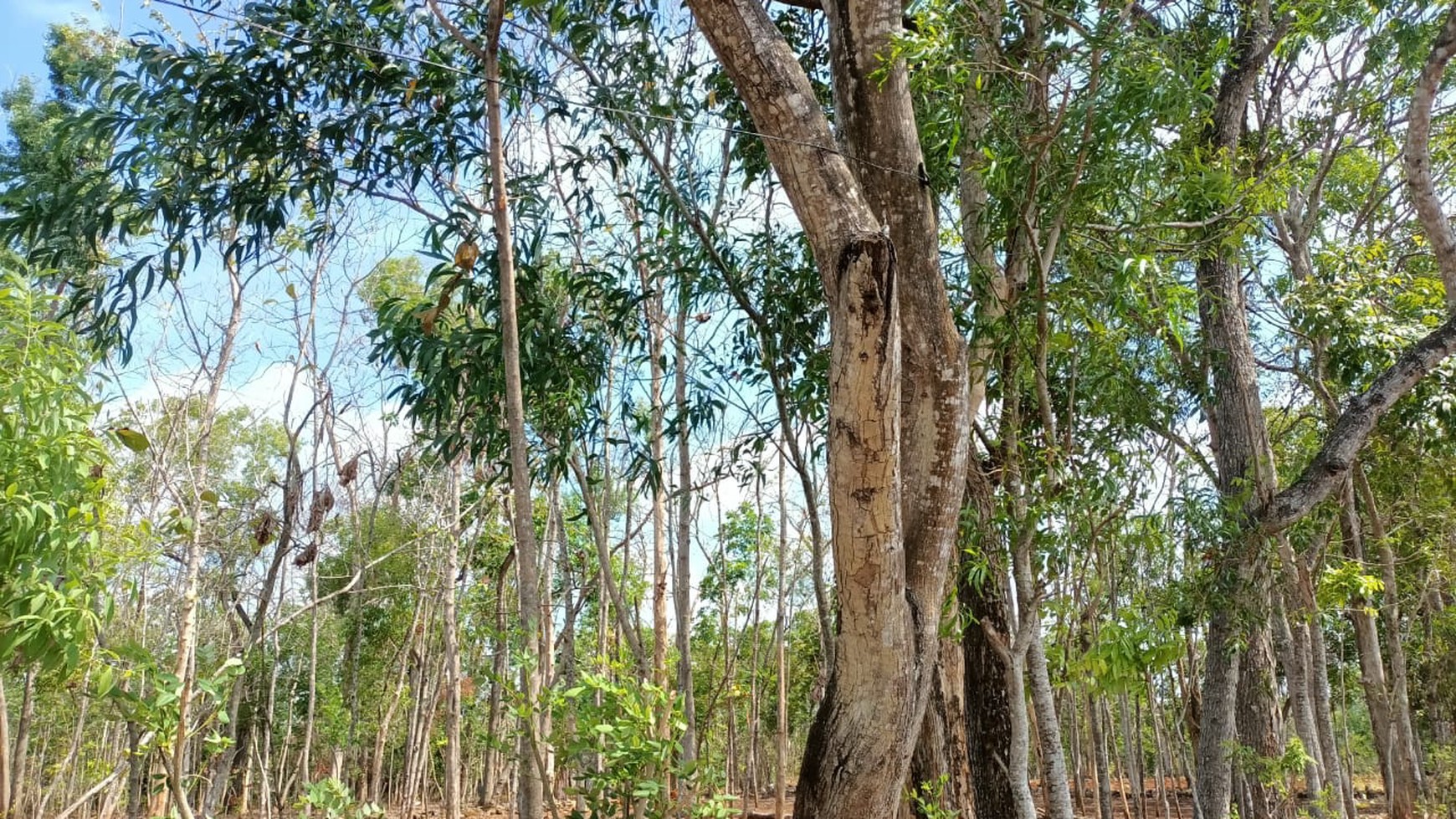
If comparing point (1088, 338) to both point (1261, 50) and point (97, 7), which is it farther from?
point (97, 7)

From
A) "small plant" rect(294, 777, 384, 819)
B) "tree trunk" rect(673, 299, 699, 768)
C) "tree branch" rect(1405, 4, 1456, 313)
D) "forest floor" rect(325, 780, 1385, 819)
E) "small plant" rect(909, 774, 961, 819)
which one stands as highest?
"tree branch" rect(1405, 4, 1456, 313)

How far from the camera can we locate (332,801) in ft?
10.3

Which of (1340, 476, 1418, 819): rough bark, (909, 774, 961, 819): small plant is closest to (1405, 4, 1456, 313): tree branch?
(1340, 476, 1418, 819): rough bark

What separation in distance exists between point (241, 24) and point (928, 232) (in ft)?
8.78

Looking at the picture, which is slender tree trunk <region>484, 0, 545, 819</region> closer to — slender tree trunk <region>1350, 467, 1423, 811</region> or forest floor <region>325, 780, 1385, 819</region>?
slender tree trunk <region>1350, 467, 1423, 811</region>

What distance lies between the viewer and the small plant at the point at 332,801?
2.96m

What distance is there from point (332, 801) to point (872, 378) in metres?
2.28

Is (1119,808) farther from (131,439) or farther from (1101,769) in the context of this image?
(131,439)

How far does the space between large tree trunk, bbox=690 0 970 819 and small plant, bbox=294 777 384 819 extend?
1478 mm

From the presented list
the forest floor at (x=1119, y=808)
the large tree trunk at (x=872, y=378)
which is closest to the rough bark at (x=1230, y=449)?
the large tree trunk at (x=872, y=378)

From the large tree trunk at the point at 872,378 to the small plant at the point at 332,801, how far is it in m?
1.48

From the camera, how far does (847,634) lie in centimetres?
263

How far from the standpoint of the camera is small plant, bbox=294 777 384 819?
9.71 feet

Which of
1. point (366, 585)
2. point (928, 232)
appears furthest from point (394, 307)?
point (366, 585)
